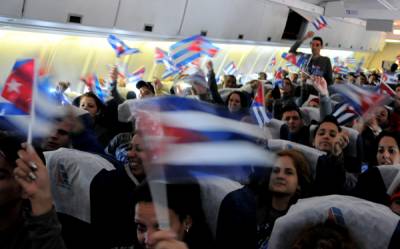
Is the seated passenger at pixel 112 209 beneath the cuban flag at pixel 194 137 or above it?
beneath

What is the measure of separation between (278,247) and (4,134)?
58.6 inches

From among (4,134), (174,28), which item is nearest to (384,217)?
(4,134)

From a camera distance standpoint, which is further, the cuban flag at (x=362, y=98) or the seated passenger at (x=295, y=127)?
the seated passenger at (x=295, y=127)

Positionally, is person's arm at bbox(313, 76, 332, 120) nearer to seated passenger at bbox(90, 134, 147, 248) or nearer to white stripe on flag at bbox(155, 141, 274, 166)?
seated passenger at bbox(90, 134, 147, 248)

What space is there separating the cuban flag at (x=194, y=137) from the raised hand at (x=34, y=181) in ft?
1.44

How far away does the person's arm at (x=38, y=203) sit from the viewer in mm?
1830

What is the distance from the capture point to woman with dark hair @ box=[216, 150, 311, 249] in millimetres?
2602

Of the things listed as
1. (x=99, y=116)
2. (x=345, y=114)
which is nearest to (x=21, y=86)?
(x=99, y=116)

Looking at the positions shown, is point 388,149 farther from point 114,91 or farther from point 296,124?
point 114,91

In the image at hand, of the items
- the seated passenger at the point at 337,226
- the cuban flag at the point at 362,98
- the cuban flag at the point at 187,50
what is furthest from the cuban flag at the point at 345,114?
the seated passenger at the point at 337,226

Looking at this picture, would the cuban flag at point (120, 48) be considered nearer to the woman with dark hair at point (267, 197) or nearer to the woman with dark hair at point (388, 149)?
the woman with dark hair at point (388, 149)

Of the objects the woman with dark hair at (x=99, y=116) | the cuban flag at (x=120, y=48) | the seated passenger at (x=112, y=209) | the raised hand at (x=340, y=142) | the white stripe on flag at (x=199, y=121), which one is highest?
the white stripe on flag at (x=199, y=121)

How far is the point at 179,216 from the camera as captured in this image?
7.93ft

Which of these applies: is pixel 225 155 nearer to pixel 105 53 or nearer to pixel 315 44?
pixel 315 44
